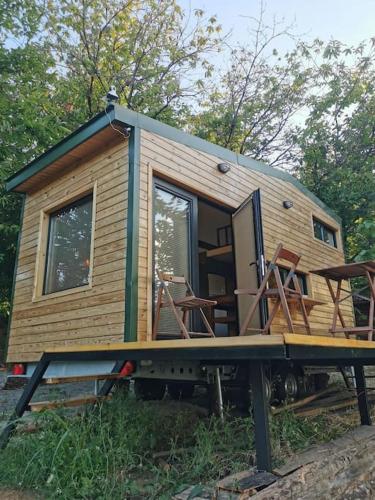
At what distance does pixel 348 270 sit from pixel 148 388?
2519 mm

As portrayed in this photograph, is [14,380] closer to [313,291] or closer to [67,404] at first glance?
[67,404]

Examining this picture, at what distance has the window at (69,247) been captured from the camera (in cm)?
438

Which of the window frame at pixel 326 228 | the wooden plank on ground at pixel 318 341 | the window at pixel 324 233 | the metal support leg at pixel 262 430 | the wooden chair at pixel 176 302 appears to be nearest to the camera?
the wooden plank on ground at pixel 318 341

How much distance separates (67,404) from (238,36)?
11287mm

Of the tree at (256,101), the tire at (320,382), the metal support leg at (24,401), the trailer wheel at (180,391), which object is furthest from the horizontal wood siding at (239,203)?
the tree at (256,101)

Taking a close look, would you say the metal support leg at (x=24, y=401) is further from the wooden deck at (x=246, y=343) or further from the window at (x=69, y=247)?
the window at (x=69, y=247)

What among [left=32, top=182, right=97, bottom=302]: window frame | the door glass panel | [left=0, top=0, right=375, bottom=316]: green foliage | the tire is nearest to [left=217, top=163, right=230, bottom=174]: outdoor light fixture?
the door glass panel

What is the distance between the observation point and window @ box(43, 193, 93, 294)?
4375 mm

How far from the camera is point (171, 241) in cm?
420

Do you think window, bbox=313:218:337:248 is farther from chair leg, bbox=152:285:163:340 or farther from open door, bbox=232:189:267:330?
chair leg, bbox=152:285:163:340

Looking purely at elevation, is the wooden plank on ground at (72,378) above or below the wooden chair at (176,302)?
below

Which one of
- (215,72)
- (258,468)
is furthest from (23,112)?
(258,468)

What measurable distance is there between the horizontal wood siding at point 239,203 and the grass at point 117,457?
105cm

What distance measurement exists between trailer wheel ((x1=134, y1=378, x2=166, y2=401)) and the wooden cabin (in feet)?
2.41
